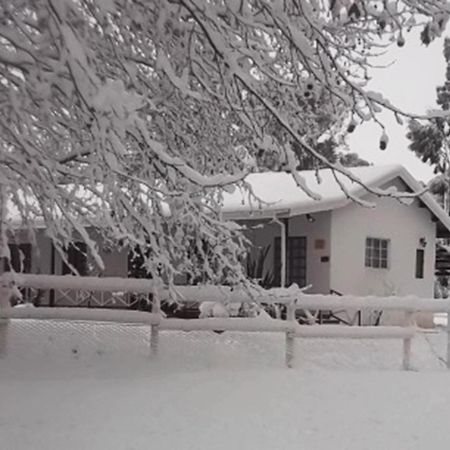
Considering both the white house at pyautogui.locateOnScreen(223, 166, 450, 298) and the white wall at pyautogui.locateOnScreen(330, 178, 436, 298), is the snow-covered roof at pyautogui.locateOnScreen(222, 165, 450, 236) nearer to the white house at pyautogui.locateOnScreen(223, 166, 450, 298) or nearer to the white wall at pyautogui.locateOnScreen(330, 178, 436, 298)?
the white house at pyautogui.locateOnScreen(223, 166, 450, 298)

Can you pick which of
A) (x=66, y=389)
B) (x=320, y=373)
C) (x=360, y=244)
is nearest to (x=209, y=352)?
(x=320, y=373)

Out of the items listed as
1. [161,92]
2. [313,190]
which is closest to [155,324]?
[161,92]

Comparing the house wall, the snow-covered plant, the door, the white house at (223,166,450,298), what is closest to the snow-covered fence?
the snow-covered plant

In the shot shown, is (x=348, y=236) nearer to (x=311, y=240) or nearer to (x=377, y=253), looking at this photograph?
(x=311, y=240)

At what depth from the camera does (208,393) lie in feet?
28.2

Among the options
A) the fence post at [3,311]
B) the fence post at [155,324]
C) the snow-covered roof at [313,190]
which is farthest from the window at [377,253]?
the fence post at [3,311]

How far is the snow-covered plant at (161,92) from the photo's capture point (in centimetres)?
434

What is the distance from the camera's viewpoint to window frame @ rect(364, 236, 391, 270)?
65.1 ft

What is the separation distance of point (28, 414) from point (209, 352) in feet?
9.78

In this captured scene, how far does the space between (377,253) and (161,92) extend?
1455 cm

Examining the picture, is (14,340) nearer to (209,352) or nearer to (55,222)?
(209,352)

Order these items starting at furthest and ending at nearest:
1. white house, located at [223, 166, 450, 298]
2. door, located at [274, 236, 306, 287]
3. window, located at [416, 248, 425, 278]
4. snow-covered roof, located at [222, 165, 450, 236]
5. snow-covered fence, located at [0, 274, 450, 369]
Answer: window, located at [416, 248, 425, 278] < door, located at [274, 236, 306, 287] < white house, located at [223, 166, 450, 298] < snow-covered roof, located at [222, 165, 450, 236] < snow-covered fence, located at [0, 274, 450, 369]

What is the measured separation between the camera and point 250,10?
5105 mm

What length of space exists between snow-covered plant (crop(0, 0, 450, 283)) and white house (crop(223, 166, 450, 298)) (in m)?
9.84
